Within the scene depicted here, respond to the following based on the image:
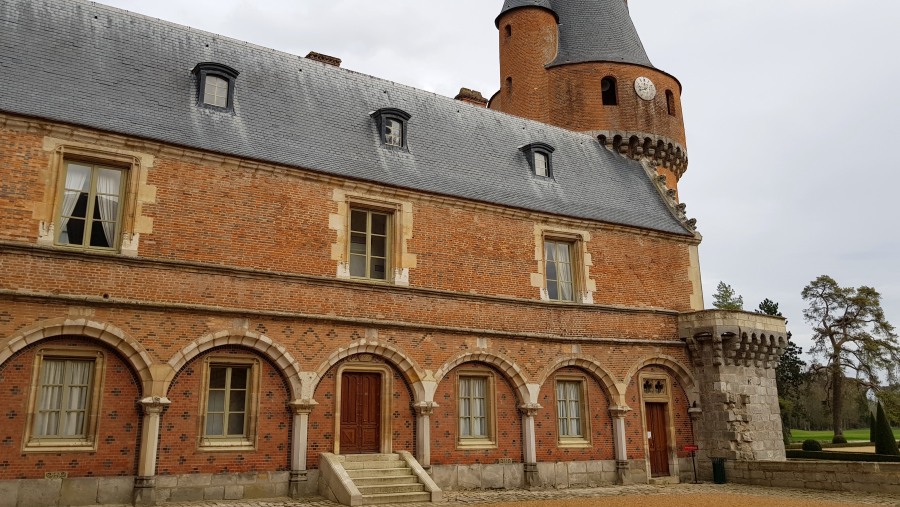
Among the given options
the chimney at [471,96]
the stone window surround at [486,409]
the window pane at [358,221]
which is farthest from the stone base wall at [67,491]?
the chimney at [471,96]

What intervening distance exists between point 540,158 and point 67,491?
1330 cm

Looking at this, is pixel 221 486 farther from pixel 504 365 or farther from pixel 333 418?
pixel 504 365

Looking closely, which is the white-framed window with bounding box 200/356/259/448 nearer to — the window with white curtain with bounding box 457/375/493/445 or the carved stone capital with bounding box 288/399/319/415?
the carved stone capital with bounding box 288/399/319/415

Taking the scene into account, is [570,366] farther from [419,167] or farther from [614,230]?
[419,167]

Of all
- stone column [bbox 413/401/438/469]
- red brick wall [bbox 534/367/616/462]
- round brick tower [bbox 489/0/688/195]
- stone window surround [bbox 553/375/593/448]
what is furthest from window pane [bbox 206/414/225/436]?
round brick tower [bbox 489/0/688/195]

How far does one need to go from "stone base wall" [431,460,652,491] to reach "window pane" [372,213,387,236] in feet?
16.8

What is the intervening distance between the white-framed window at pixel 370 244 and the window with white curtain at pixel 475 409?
3074 millimetres

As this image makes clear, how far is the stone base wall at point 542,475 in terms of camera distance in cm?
1430

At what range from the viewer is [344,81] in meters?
17.2

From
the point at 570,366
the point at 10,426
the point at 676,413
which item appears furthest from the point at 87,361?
the point at 676,413

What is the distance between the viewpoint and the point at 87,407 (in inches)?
447

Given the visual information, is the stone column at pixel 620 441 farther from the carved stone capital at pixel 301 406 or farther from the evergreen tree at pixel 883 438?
the evergreen tree at pixel 883 438

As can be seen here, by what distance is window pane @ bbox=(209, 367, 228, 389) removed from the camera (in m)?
12.5

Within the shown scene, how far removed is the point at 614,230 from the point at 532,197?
8.25 feet
